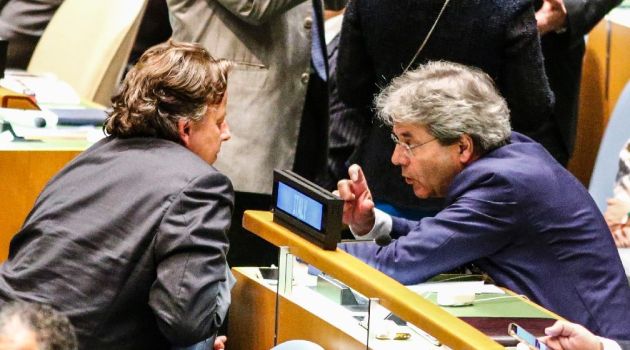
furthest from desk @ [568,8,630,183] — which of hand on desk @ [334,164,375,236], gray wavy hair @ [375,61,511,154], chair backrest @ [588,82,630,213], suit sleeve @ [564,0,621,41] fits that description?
hand on desk @ [334,164,375,236]

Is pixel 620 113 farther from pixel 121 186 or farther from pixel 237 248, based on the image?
pixel 121 186

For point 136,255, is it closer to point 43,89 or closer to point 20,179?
point 20,179

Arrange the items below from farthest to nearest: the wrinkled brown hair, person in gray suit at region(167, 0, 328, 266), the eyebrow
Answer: person in gray suit at region(167, 0, 328, 266) → the eyebrow → the wrinkled brown hair

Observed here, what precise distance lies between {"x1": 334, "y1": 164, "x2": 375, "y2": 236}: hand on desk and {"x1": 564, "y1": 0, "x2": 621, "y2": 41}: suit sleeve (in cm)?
116

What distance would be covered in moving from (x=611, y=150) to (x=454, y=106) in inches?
61.3

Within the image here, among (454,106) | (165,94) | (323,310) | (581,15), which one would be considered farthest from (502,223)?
(581,15)

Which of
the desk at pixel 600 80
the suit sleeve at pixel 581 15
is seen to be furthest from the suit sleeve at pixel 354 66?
the desk at pixel 600 80

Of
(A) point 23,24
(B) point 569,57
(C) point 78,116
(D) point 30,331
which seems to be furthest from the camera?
(A) point 23,24

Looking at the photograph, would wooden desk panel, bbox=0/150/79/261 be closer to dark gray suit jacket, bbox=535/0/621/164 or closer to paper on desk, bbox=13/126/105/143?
paper on desk, bbox=13/126/105/143

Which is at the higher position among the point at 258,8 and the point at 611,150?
the point at 258,8

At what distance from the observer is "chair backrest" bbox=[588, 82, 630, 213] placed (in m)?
4.84

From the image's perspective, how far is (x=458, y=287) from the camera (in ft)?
10.5

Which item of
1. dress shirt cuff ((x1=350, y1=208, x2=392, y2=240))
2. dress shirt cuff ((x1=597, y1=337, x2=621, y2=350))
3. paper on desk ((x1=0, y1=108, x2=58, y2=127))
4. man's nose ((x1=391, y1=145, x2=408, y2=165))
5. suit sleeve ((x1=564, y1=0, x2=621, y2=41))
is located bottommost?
dress shirt cuff ((x1=350, y1=208, x2=392, y2=240))

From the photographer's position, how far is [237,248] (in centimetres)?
442
